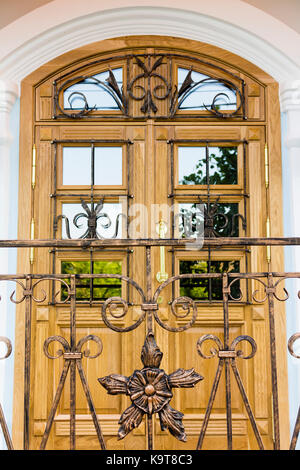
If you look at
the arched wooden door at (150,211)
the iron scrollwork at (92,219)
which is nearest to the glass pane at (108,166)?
the arched wooden door at (150,211)

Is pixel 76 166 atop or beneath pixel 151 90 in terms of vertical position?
beneath

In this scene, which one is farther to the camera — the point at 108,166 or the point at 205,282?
the point at 108,166

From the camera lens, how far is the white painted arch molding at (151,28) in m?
3.33

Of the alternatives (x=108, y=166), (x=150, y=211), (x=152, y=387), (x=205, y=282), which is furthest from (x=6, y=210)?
(x=152, y=387)

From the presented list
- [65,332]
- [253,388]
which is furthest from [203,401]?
[65,332]

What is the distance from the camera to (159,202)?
3.42 meters

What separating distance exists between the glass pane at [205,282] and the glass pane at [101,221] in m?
0.52

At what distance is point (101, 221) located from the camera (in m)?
3.40

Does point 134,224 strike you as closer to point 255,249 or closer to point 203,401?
point 255,249

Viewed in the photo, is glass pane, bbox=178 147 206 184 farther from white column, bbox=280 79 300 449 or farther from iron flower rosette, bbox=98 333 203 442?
iron flower rosette, bbox=98 333 203 442

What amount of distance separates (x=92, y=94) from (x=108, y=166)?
1.77 ft

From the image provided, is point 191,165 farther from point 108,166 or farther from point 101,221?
point 101,221

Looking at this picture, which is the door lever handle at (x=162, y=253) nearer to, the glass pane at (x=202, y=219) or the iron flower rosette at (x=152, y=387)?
the glass pane at (x=202, y=219)

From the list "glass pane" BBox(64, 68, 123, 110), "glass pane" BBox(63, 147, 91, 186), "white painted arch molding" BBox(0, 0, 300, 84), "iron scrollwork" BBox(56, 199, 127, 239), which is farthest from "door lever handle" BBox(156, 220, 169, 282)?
"white painted arch molding" BBox(0, 0, 300, 84)
